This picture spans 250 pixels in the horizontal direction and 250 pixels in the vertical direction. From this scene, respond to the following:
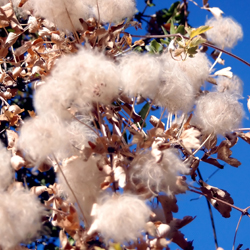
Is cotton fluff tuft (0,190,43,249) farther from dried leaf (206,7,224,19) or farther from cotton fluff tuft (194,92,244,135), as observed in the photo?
dried leaf (206,7,224,19)

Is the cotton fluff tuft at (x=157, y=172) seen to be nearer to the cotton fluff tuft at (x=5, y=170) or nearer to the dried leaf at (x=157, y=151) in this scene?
the dried leaf at (x=157, y=151)

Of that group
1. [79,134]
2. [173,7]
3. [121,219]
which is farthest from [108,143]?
[173,7]

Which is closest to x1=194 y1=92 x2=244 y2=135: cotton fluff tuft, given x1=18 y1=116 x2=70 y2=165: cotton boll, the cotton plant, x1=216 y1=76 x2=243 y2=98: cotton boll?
the cotton plant

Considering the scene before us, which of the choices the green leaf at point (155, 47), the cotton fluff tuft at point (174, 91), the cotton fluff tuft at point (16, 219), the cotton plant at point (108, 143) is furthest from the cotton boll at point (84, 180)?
the green leaf at point (155, 47)

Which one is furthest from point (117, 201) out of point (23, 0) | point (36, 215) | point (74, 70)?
point (23, 0)

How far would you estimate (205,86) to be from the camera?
1.17m

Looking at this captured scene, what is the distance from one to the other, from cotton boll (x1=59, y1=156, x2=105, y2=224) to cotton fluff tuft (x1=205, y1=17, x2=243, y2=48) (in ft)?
2.14

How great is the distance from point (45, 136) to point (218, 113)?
45cm

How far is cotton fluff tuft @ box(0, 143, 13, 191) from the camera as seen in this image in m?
0.92

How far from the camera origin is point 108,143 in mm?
928

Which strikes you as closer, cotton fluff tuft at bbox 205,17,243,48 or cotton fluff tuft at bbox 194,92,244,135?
cotton fluff tuft at bbox 194,92,244,135

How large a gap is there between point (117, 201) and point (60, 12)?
1.85 feet

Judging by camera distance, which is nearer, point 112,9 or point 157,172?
point 157,172

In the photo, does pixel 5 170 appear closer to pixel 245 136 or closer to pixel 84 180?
pixel 84 180
